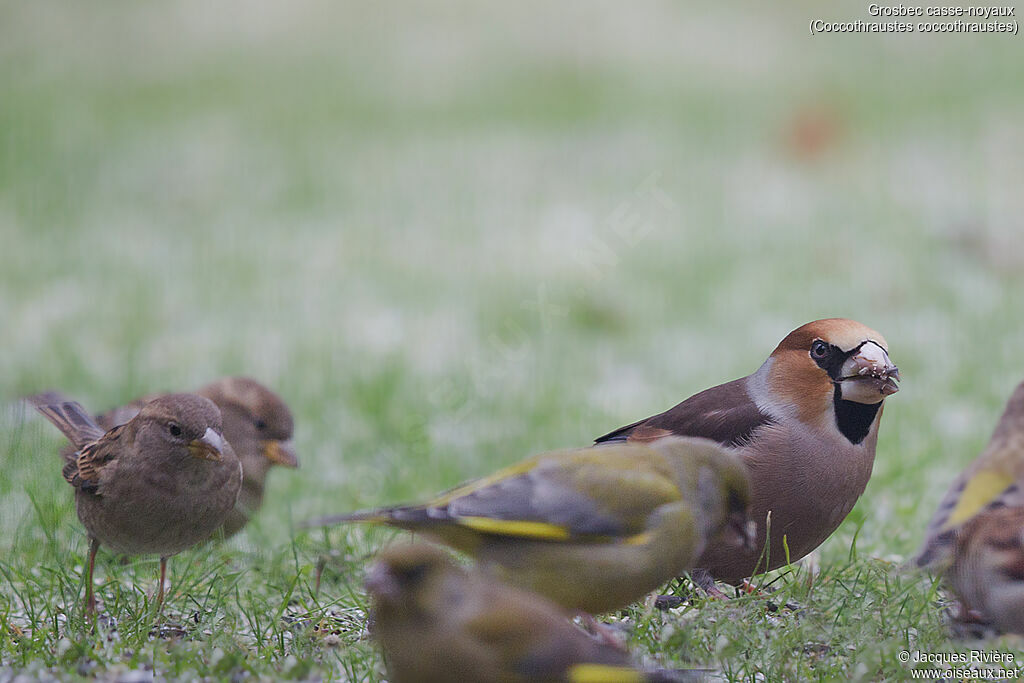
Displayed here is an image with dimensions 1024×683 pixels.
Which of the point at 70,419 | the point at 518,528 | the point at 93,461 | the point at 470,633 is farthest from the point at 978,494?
the point at 70,419

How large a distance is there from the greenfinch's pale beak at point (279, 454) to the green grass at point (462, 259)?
1.08 feet

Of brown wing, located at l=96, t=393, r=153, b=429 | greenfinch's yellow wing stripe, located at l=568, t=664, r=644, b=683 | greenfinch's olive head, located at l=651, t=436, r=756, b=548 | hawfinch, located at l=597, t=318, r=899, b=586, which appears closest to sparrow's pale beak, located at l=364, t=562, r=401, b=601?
greenfinch's yellow wing stripe, located at l=568, t=664, r=644, b=683

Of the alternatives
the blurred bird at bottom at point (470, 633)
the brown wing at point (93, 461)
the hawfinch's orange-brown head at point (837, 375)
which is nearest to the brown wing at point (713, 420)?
the hawfinch's orange-brown head at point (837, 375)

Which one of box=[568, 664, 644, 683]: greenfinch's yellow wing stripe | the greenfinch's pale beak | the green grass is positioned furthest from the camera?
the greenfinch's pale beak

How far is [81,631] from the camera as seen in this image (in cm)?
400

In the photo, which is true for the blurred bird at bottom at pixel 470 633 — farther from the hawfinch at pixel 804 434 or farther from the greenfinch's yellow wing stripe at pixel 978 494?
the greenfinch's yellow wing stripe at pixel 978 494

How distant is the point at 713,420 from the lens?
4.29m

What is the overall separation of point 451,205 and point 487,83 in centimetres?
312

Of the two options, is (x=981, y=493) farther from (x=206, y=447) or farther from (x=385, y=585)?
(x=206, y=447)

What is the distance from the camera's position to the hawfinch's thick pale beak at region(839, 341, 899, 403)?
402 cm

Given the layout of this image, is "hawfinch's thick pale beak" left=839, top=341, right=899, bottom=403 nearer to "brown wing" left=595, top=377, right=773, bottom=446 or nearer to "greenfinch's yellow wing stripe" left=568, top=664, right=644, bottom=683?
"brown wing" left=595, top=377, right=773, bottom=446

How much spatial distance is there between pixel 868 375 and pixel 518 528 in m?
1.37

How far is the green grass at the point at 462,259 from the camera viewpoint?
436cm

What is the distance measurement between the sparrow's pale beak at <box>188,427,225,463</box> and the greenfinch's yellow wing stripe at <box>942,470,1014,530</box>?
2512 mm
